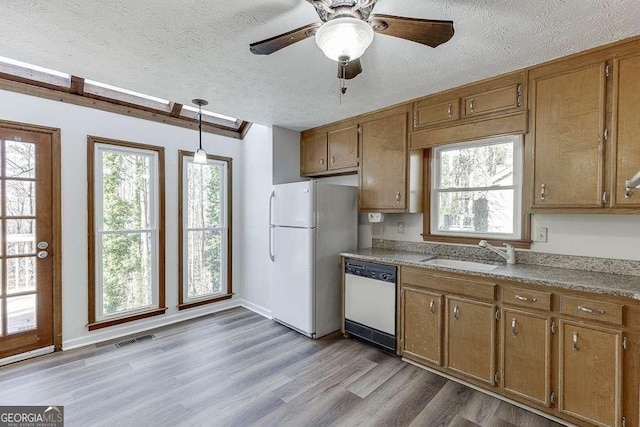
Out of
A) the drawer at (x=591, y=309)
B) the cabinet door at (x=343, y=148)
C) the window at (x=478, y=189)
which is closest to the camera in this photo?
the drawer at (x=591, y=309)

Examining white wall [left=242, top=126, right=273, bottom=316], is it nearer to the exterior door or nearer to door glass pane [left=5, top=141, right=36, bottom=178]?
the exterior door

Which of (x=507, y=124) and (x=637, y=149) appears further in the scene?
(x=507, y=124)

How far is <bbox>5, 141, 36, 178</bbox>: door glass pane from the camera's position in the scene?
2648 mm

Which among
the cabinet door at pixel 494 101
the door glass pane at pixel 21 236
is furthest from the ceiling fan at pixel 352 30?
the door glass pane at pixel 21 236

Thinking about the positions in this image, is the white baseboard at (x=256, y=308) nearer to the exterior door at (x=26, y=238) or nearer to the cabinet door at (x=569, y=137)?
the exterior door at (x=26, y=238)

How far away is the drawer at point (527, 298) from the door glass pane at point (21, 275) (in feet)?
13.1

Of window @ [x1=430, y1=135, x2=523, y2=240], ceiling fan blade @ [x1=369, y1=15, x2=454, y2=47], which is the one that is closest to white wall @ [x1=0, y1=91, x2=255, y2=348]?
ceiling fan blade @ [x1=369, y1=15, x2=454, y2=47]

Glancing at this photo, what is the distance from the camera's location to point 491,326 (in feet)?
7.18

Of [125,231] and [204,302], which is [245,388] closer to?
[204,302]

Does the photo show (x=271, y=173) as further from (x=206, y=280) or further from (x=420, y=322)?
(x=420, y=322)

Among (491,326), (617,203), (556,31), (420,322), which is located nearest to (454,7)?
(556,31)

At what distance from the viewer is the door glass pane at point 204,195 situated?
12.7ft

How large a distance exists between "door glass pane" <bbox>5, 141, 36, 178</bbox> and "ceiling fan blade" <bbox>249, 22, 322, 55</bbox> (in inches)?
102

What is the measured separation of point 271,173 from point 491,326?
109 inches
